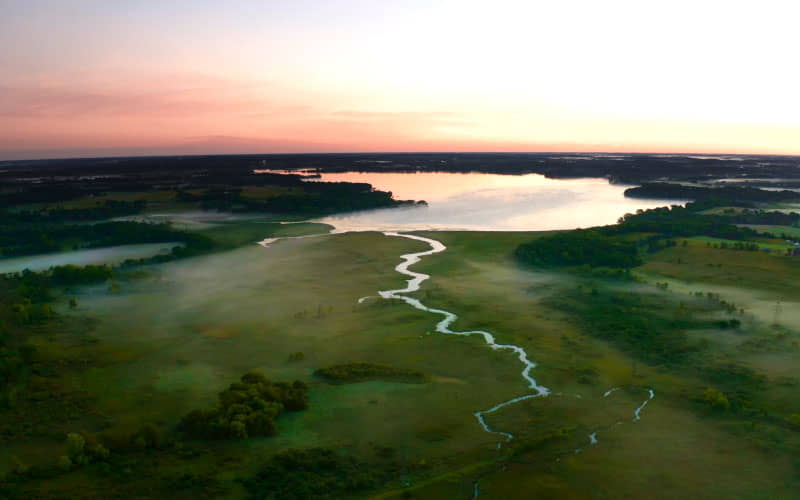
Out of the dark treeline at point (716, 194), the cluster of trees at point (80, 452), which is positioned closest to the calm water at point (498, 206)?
the dark treeline at point (716, 194)

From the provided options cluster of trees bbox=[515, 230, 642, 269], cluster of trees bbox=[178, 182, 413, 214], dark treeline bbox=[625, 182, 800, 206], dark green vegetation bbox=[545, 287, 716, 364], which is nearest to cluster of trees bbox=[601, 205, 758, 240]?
cluster of trees bbox=[515, 230, 642, 269]

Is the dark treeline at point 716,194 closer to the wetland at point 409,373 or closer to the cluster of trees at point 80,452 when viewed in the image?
the wetland at point 409,373

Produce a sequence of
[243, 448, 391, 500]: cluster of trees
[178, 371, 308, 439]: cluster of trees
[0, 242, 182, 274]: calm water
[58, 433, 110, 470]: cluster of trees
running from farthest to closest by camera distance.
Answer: [0, 242, 182, 274]: calm water
[178, 371, 308, 439]: cluster of trees
[58, 433, 110, 470]: cluster of trees
[243, 448, 391, 500]: cluster of trees

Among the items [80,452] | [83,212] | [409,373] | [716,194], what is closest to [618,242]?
[409,373]

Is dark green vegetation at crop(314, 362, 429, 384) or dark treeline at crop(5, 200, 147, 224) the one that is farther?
dark treeline at crop(5, 200, 147, 224)

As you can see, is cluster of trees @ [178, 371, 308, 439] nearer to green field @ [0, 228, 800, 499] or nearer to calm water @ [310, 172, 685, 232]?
green field @ [0, 228, 800, 499]

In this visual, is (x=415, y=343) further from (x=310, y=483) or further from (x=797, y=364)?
(x=797, y=364)
